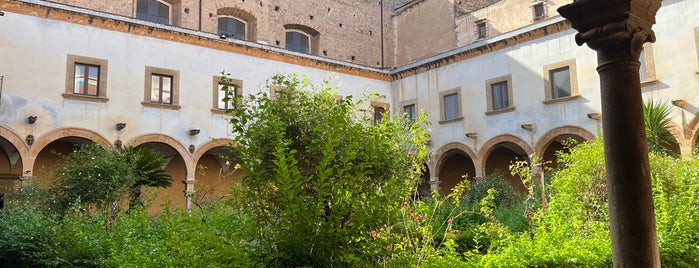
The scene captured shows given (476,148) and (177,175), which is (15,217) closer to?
(177,175)

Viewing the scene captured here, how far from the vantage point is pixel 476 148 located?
17.3 m

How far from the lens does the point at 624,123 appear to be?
2943 mm

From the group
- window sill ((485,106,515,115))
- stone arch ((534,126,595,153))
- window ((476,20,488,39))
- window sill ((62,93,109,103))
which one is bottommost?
stone arch ((534,126,595,153))

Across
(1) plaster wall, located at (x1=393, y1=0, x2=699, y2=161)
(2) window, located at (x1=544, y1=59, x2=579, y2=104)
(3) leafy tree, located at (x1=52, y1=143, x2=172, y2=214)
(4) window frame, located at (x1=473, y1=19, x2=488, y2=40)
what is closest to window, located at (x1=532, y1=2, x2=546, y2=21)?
(4) window frame, located at (x1=473, y1=19, x2=488, y2=40)

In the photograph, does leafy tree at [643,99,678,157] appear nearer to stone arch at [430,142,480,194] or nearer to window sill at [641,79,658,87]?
window sill at [641,79,658,87]

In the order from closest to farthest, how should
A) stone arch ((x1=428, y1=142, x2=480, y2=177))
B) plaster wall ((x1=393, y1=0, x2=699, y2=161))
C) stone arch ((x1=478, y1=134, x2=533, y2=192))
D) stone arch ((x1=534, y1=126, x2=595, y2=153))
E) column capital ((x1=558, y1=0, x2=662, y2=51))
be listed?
column capital ((x1=558, y1=0, x2=662, y2=51)) < plaster wall ((x1=393, y1=0, x2=699, y2=161)) < stone arch ((x1=534, y1=126, x2=595, y2=153)) < stone arch ((x1=478, y1=134, x2=533, y2=192)) < stone arch ((x1=428, y1=142, x2=480, y2=177))

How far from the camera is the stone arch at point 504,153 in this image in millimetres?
16375

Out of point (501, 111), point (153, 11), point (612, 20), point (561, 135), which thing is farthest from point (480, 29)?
point (612, 20)

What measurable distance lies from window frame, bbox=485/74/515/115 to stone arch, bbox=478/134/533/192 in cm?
75

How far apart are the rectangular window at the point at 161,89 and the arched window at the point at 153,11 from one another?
16.8ft

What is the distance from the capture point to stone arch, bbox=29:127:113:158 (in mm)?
13594

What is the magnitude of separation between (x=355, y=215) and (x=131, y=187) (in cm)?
866

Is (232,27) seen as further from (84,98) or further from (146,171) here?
(146,171)

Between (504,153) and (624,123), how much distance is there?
1741 cm
